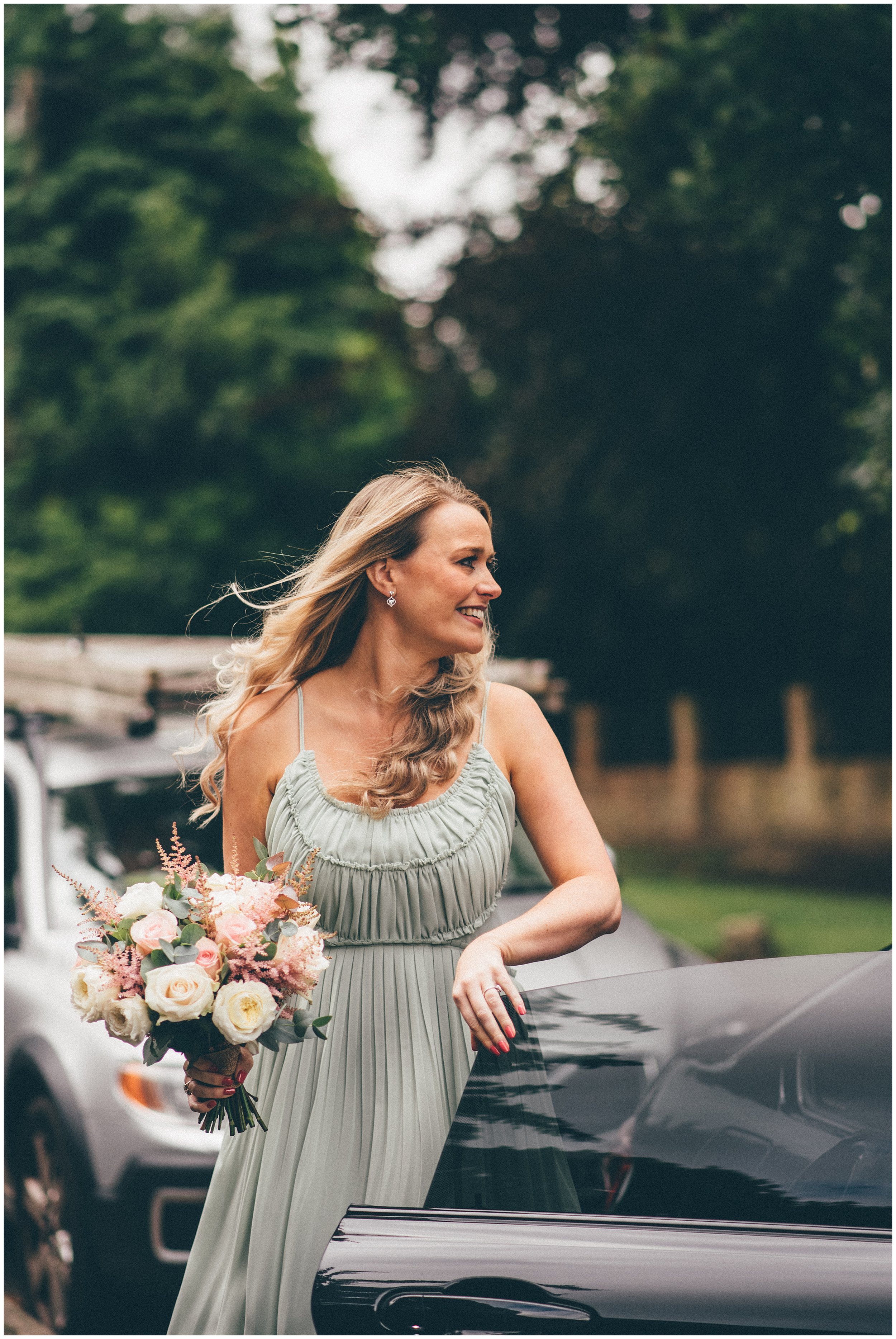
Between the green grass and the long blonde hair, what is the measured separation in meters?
7.00

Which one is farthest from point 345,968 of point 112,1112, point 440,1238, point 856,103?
point 856,103

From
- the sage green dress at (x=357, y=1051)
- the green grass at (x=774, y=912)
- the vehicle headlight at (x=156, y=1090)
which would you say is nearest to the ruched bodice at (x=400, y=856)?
the sage green dress at (x=357, y=1051)

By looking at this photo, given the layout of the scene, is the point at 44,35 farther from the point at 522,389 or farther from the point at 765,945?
the point at 765,945

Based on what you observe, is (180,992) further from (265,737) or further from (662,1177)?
(662,1177)

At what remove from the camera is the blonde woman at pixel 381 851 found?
6.77ft

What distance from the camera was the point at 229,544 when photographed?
692 inches

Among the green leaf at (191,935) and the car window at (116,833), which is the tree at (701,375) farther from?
the green leaf at (191,935)

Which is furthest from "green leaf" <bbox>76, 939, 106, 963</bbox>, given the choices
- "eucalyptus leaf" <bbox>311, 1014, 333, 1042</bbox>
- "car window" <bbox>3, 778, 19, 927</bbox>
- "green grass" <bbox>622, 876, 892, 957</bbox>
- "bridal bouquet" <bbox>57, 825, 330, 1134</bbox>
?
"green grass" <bbox>622, 876, 892, 957</bbox>

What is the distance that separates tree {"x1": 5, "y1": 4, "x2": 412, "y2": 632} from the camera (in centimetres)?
1634

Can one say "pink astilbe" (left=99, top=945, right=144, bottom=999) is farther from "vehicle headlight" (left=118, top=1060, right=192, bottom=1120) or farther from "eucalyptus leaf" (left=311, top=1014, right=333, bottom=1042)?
"vehicle headlight" (left=118, top=1060, right=192, bottom=1120)

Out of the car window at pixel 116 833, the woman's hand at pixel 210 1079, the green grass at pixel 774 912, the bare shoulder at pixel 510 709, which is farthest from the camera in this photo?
the green grass at pixel 774 912

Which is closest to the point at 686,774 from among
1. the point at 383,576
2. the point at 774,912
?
the point at 774,912

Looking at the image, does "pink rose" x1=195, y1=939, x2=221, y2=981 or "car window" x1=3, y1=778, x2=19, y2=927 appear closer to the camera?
"pink rose" x1=195, y1=939, x2=221, y2=981

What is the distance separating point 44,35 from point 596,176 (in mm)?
10397
